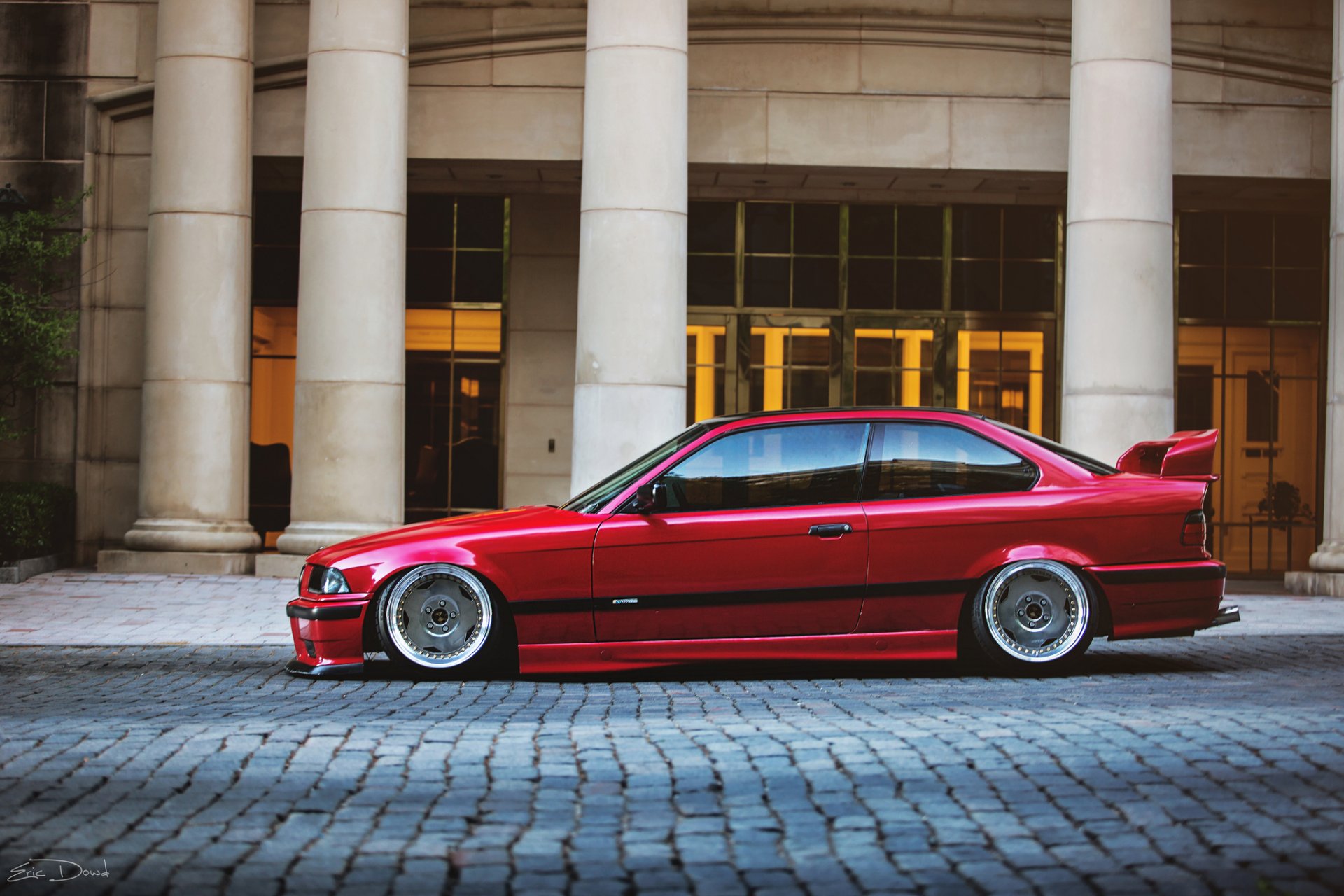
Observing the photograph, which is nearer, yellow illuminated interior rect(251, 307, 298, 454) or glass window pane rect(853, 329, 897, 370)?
yellow illuminated interior rect(251, 307, 298, 454)

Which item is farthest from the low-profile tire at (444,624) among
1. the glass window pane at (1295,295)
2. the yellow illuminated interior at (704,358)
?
the glass window pane at (1295,295)

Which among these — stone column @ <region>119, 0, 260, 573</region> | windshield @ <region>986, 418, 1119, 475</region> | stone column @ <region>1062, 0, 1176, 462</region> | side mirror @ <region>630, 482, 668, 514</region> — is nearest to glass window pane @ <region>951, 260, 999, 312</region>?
stone column @ <region>1062, 0, 1176, 462</region>

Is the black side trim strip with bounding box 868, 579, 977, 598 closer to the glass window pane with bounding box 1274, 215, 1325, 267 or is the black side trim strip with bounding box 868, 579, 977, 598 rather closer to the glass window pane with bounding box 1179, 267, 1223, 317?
the glass window pane with bounding box 1179, 267, 1223, 317

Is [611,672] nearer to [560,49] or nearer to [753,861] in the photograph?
[753,861]

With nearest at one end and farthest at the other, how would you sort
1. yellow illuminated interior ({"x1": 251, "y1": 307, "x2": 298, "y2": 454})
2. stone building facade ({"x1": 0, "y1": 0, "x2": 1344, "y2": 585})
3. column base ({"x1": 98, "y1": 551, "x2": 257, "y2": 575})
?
stone building facade ({"x1": 0, "y1": 0, "x2": 1344, "y2": 585}) < column base ({"x1": 98, "y1": 551, "x2": 257, "y2": 575}) < yellow illuminated interior ({"x1": 251, "y1": 307, "x2": 298, "y2": 454})

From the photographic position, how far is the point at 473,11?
726 inches

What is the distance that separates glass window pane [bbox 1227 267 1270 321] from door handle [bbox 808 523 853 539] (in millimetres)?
13711

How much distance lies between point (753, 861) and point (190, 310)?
13201 mm

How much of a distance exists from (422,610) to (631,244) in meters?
6.89

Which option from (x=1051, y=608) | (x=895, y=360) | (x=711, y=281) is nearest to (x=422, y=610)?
(x=1051, y=608)

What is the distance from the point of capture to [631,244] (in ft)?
47.5

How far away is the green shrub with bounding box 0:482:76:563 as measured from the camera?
1576 centimetres

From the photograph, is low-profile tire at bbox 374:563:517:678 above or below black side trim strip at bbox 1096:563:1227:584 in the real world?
below

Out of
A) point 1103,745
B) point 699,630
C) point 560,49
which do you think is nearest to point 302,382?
point 560,49
